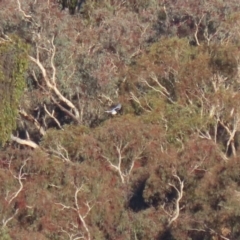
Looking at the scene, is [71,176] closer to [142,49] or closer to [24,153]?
[24,153]

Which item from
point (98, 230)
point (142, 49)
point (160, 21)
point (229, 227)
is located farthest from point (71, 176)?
point (160, 21)

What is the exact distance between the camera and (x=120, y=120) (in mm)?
21750

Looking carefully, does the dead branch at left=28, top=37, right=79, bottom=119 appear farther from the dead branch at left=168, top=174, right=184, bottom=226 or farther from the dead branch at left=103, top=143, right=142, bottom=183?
the dead branch at left=168, top=174, right=184, bottom=226

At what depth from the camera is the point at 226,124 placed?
21.9 meters

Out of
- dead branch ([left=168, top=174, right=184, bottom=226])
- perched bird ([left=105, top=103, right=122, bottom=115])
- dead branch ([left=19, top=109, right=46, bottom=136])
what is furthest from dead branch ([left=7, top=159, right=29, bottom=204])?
dead branch ([left=19, top=109, right=46, bottom=136])

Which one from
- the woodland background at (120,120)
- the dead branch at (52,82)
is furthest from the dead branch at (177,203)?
the dead branch at (52,82)

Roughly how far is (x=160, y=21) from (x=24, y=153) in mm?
9542

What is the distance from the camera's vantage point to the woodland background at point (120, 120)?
1884 cm

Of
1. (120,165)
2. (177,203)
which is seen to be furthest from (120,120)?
(177,203)

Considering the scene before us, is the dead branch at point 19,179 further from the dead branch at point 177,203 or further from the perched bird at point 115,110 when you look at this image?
the perched bird at point 115,110

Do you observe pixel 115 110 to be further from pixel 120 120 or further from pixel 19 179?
pixel 19 179

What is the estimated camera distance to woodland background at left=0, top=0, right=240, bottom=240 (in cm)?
1884

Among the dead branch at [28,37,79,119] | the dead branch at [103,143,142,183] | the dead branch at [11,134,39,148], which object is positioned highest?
the dead branch at [103,143,142,183]

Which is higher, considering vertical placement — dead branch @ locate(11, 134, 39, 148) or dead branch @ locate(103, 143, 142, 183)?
dead branch @ locate(103, 143, 142, 183)
